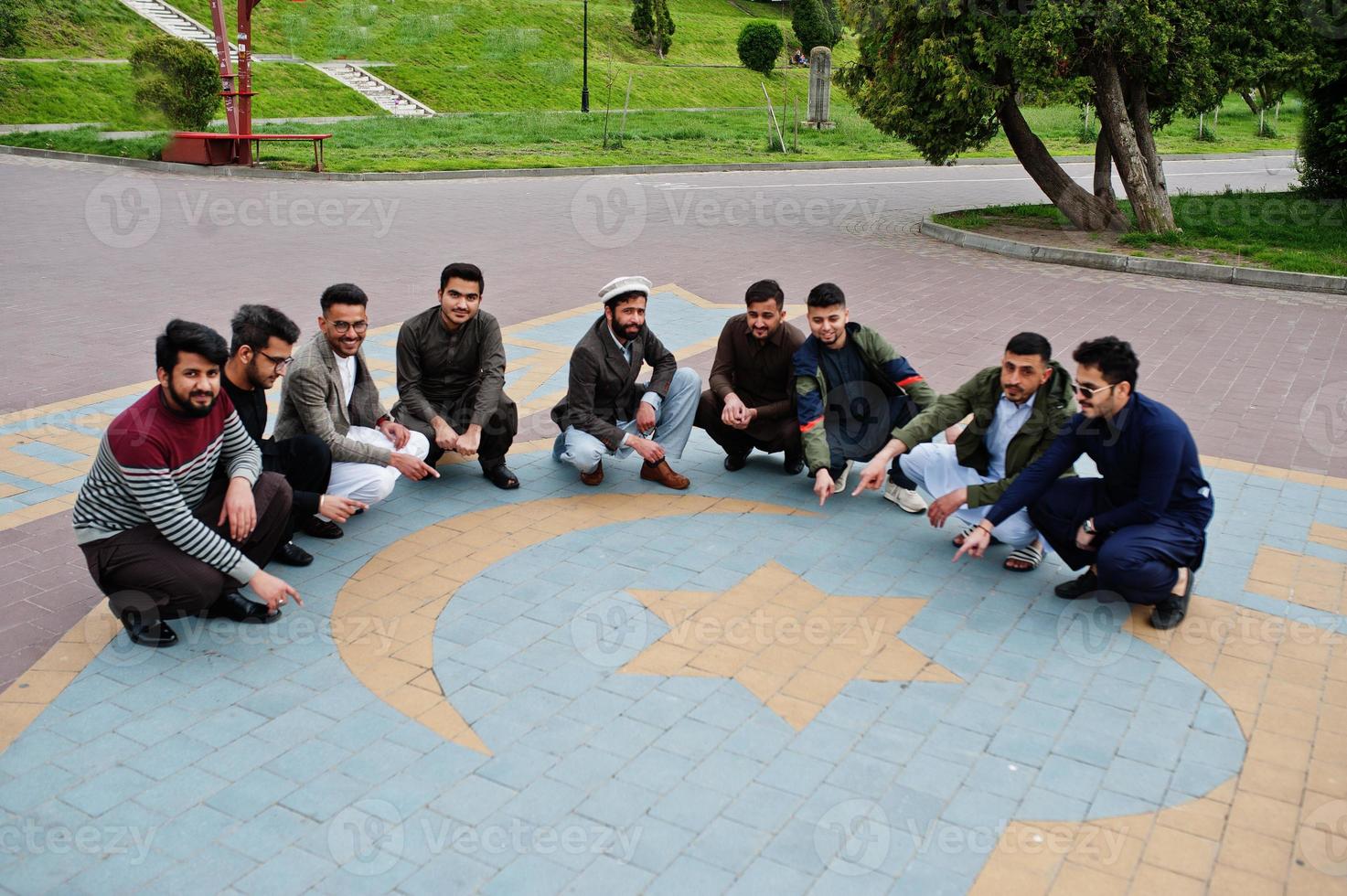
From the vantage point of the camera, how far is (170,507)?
14.6 ft

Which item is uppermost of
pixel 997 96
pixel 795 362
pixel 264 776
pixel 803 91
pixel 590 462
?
pixel 803 91

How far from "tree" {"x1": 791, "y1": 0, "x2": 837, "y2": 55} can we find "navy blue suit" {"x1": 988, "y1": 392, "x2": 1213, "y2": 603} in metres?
45.6

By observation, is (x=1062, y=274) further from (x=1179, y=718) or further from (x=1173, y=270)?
(x=1179, y=718)

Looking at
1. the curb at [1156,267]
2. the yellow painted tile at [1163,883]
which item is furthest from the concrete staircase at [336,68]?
the yellow painted tile at [1163,883]

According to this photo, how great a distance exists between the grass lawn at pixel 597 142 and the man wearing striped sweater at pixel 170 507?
1694 centimetres

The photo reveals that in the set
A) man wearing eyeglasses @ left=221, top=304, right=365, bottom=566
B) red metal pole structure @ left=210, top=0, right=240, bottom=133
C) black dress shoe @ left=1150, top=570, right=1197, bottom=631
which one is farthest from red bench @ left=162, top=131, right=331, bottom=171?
black dress shoe @ left=1150, top=570, right=1197, bottom=631

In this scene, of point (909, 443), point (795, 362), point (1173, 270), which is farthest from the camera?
point (1173, 270)

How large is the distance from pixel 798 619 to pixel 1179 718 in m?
1.54

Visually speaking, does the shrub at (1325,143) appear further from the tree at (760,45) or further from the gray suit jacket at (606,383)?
the tree at (760,45)

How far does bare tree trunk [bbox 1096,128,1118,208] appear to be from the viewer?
15298 millimetres

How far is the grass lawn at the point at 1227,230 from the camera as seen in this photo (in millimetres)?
13312

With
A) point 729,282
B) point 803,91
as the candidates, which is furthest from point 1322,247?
point 803,91

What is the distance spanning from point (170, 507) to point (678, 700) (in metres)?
2.12

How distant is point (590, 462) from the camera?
642 centimetres
